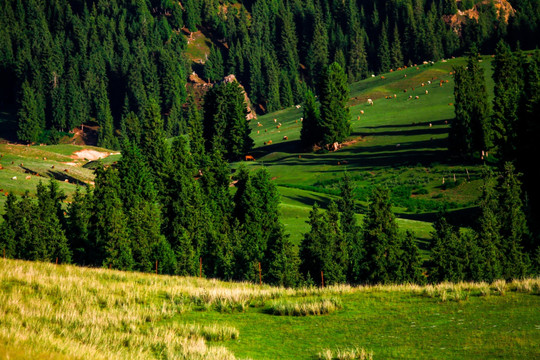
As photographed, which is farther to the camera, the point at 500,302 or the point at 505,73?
the point at 505,73

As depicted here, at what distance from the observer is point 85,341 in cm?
1484

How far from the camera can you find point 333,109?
13475 cm

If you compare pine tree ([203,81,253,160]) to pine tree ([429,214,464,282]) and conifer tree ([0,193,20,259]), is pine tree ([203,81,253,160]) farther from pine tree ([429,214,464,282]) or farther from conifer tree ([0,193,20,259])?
pine tree ([429,214,464,282])

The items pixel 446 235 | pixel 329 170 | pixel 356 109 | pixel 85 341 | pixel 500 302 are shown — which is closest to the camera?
pixel 85 341

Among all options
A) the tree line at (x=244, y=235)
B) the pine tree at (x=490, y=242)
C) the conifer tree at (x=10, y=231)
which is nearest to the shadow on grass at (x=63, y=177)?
the tree line at (x=244, y=235)

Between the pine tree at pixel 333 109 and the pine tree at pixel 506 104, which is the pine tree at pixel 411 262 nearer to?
the pine tree at pixel 506 104

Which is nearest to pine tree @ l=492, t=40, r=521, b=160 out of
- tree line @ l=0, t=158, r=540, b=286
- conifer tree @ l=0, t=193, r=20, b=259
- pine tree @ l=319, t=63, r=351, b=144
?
tree line @ l=0, t=158, r=540, b=286

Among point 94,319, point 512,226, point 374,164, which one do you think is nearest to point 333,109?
point 374,164

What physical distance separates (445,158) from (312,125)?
39919 mm

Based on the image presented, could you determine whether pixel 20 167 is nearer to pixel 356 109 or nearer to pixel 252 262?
pixel 252 262

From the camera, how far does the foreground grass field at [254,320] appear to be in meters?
14.8

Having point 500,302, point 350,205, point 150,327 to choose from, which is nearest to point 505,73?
point 350,205

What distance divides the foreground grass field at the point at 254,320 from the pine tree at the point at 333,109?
110m

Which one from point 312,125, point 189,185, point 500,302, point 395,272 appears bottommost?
point 395,272
